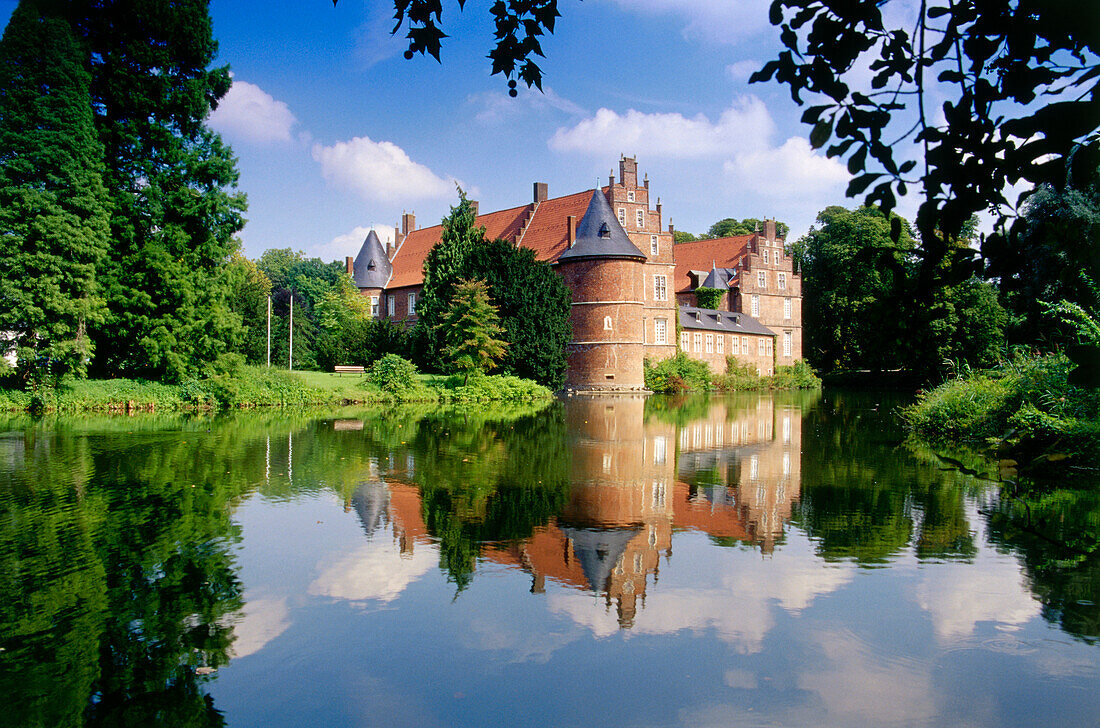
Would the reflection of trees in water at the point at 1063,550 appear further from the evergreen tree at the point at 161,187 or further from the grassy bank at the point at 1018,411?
the evergreen tree at the point at 161,187

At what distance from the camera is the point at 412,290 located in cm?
5203

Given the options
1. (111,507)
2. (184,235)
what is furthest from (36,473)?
(184,235)

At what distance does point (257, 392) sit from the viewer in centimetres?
2702

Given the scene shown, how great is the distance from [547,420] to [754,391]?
26.7m

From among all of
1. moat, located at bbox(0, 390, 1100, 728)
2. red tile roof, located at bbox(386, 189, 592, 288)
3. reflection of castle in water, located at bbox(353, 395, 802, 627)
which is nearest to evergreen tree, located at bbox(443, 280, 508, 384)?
red tile roof, located at bbox(386, 189, 592, 288)

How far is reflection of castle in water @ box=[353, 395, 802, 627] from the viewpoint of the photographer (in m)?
6.72

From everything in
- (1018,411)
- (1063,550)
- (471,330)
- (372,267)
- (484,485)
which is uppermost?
(372,267)

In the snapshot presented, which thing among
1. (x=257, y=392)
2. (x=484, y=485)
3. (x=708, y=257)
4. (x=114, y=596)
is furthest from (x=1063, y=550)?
(x=708, y=257)

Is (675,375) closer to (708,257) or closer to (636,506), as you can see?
(708,257)

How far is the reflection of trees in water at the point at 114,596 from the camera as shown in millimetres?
4152

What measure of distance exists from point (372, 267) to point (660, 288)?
22241 mm

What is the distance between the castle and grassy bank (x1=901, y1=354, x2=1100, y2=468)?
67.5 ft

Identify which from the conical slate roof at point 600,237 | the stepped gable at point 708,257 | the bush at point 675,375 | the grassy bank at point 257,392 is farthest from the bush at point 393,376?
the stepped gable at point 708,257

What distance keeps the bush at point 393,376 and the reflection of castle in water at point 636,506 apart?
47.5 ft
